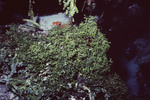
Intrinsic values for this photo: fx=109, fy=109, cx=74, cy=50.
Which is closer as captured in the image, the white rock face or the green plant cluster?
the green plant cluster

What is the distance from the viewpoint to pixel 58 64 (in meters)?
3.13

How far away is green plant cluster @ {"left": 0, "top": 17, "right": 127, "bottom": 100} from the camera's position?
9.51 feet

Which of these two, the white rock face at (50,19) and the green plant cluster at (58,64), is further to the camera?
the white rock face at (50,19)

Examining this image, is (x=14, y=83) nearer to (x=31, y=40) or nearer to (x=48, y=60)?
(x=48, y=60)

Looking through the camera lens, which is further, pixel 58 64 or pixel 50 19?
pixel 50 19

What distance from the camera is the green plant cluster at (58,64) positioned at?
9.51 feet

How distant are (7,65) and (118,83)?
139 inches

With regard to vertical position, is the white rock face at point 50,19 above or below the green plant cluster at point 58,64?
above

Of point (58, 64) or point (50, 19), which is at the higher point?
point (50, 19)

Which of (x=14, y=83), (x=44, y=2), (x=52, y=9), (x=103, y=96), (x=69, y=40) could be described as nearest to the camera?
(x=14, y=83)

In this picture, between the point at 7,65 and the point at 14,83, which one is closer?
the point at 14,83

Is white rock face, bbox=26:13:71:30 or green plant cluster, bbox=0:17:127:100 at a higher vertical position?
white rock face, bbox=26:13:71:30

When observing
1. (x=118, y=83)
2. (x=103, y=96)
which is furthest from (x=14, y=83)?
(x=118, y=83)

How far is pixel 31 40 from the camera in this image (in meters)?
3.60
